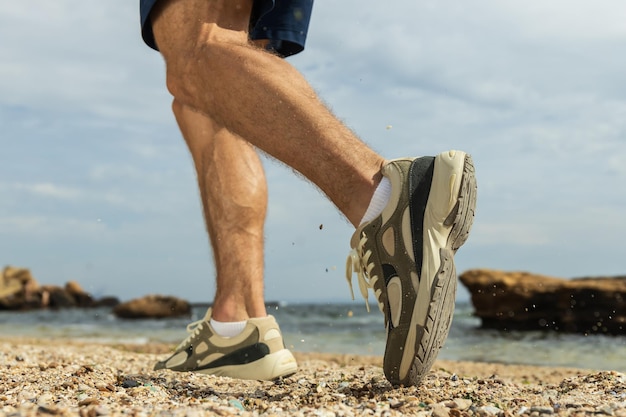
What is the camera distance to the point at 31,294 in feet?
116

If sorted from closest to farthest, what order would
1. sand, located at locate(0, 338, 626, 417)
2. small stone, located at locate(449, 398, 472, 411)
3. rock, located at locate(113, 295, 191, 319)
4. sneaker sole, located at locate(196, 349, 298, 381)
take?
sand, located at locate(0, 338, 626, 417) < small stone, located at locate(449, 398, 472, 411) < sneaker sole, located at locate(196, 349, 298, 381) < rock, located at locate(113, 295, 191, 319)

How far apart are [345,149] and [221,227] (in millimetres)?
964

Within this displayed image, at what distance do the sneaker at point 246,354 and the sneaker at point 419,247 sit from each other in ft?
2.42

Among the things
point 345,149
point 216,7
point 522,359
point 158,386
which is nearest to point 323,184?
point 345,149

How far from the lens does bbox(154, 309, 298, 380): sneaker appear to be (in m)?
2.26

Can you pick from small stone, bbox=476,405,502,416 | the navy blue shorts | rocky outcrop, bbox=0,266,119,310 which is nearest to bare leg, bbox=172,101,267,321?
the navy blue shorts

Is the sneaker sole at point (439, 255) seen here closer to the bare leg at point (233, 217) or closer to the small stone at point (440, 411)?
the small stone at point (440, 411)

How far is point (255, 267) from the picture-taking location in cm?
236

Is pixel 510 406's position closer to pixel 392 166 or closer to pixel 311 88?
pixel 392 166

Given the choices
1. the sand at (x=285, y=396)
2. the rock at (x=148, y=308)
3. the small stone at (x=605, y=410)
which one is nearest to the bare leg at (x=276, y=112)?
the sand at (x=285, y=396)

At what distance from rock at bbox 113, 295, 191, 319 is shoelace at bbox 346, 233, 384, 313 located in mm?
24074

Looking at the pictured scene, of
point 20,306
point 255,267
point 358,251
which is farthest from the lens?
point 20,306

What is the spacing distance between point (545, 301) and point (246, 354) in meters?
16.0

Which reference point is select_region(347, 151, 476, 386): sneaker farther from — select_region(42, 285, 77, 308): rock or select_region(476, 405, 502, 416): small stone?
select_region(42, 285, 77, 308): rock
